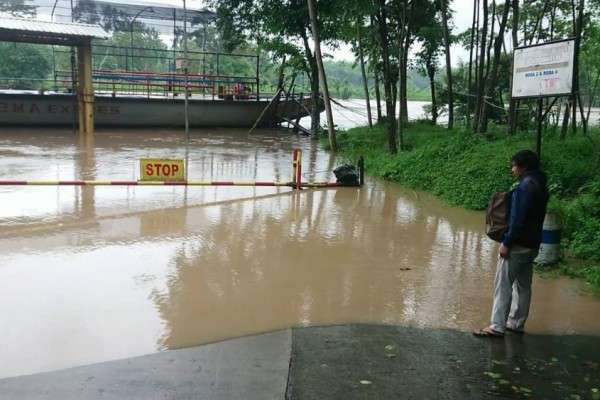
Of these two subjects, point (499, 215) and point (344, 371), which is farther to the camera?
point (499, 215)

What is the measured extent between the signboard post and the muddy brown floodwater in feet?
8.19

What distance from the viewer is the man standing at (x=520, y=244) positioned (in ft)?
15.8

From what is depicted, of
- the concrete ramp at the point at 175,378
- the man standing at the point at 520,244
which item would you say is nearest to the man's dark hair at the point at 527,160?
the man standing at the point at 520,244

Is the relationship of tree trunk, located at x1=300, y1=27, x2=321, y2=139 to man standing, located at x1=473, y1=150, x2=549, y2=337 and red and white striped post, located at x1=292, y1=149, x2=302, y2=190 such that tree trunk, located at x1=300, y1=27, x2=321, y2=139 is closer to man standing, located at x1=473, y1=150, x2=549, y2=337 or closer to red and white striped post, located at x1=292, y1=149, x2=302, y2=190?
red and white striped post, located at x1=292, y1=149, x2=302, y2=190

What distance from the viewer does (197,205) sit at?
1075 centimetres

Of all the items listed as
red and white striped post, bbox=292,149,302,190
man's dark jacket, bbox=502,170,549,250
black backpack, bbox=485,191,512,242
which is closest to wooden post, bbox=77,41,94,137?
red and white striped post, bbox=292,149,302,190

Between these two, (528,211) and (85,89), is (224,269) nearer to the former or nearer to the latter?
(528,211)

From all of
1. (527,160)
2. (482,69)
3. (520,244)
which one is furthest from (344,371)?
(482,69)

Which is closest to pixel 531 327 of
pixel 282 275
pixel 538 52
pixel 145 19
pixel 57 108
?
pixel 282 275

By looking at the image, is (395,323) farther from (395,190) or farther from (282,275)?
(395,190)

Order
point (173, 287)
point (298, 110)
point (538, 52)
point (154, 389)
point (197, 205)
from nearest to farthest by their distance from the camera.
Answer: point (154, 389) < point (173, 287) < point (538, 52) < point (197, 205) < point (298, 110)

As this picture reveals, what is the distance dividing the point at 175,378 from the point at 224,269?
2941mm

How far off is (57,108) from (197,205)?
64.1 ft

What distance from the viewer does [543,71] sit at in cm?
891
